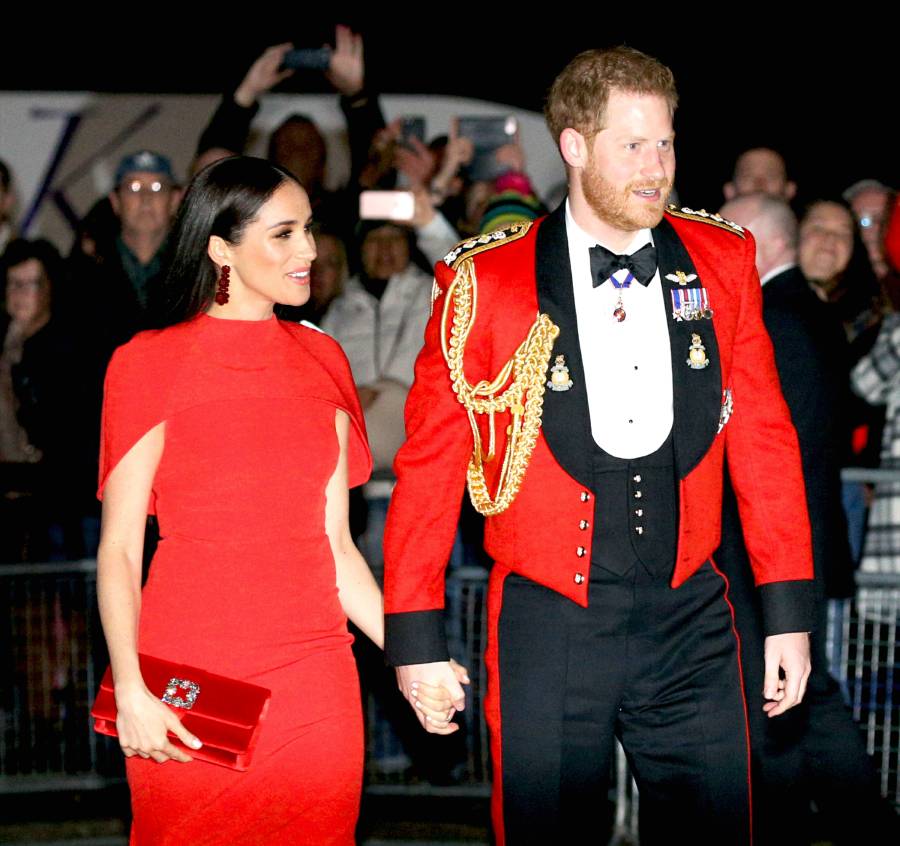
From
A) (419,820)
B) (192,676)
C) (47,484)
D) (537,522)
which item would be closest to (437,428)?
(537,522)

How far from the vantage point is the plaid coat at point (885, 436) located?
5.48 m

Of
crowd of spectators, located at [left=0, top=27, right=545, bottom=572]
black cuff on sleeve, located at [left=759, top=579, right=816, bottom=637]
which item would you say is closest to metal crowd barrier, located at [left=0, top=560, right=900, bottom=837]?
crowd of spectators, located at [left=0, top=27, right=545, bottom=572]

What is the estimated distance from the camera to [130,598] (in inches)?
122

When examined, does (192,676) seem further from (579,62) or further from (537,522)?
(579,62)

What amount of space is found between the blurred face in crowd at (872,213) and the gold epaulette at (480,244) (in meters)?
3.82

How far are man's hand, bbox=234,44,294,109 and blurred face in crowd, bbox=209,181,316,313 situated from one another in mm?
3139

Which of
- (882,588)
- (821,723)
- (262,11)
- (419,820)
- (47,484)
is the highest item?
(262,11)

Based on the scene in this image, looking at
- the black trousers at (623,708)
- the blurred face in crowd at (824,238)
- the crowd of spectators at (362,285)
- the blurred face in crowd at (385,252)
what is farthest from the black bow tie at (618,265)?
the blurred face in crowd at (385,252)

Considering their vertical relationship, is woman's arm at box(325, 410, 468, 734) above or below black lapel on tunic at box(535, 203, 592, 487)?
below

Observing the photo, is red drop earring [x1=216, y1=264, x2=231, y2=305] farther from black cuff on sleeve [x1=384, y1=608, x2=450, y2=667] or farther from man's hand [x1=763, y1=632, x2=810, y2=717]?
man's hand [x1=763, y1=632, x2=810, y2=717]

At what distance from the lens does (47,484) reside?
5582mm

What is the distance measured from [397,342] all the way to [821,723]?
8.13ft

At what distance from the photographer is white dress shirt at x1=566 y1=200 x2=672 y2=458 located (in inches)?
125

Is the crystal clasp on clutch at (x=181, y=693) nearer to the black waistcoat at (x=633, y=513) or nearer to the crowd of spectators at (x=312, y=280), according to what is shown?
the black waistcoat at (x=633, y=513)
